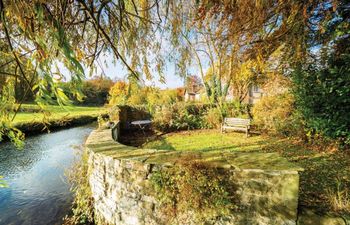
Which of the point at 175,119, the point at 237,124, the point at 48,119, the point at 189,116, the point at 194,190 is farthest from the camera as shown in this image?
the point at 189,116

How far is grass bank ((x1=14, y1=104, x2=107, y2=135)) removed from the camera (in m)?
1.46

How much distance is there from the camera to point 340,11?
4.55 metres

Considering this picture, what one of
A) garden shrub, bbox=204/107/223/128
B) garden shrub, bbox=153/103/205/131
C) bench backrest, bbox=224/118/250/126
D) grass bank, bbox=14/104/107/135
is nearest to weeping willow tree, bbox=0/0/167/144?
grass bank, bbox=14/104/107/135

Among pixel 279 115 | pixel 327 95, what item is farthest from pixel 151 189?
pixel 279 115

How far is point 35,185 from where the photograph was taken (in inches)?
204

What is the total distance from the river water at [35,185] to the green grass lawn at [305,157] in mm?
2955

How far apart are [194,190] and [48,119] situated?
175 cm

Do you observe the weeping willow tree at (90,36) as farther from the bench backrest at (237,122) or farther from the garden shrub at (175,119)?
the garden shrub at (175,119)

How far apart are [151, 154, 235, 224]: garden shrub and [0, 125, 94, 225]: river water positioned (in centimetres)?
260

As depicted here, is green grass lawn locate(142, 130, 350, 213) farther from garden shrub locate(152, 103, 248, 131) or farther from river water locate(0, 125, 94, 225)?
river water locate(0, 125, 94, 225)

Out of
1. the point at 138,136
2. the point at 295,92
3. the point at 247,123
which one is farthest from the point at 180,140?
the point at 295,92

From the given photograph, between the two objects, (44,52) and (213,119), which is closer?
(44,52)

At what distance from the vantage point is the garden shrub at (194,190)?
93.0 inches

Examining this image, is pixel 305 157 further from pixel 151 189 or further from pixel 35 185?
pixel 35 185
